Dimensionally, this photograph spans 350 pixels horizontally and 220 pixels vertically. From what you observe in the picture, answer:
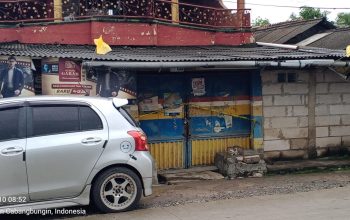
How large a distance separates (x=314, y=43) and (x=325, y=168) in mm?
6699

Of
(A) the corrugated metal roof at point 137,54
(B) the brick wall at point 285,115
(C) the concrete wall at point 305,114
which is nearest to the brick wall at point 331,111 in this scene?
(C) the concrete wall at point 305,114

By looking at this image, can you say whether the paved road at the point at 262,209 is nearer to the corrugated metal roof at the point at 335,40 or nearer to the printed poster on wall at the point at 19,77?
the printed poster on wall at the point at 19,77

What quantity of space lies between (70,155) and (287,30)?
13.2m

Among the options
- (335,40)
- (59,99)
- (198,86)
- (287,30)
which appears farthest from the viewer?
(287,30)

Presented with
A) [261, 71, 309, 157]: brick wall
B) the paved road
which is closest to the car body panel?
the paved road

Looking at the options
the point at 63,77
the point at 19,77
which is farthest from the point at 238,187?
the point at 19,77

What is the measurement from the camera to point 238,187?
8.58m

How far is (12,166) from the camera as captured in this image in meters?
6.02

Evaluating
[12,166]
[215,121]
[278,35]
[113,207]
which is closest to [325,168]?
[215,121]

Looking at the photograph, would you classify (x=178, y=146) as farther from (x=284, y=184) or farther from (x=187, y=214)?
(x=187, y=214)

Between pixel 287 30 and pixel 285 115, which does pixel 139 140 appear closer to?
pixel 285 115

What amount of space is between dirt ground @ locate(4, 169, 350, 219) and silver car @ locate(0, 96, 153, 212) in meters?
0.58

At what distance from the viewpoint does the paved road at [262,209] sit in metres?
6.42

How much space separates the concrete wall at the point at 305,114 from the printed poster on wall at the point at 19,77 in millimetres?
4854
